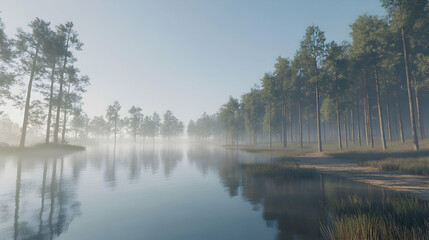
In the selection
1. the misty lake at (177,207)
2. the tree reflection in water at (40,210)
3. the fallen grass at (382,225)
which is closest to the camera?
the fallen grass at (382,225)

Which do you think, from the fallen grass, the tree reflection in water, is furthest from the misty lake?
the fallen grass

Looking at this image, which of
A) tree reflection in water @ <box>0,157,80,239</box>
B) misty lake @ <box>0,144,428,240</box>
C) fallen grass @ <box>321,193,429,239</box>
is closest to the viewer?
fallen grass @ <box>321,193,429,239</box>

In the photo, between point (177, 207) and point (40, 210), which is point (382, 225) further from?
point (40, 210)

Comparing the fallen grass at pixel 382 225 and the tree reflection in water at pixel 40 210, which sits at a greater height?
the fallen grass at pixel 382 225

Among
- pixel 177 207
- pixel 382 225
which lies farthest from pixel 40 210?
pixel 382 225

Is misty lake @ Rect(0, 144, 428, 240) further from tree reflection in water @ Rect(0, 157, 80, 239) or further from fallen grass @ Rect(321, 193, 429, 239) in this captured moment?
fallen grass @ Rect(321, 193, 429, 239)

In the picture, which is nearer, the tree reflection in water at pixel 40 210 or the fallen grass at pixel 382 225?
the fallen grass at pixel 382 225

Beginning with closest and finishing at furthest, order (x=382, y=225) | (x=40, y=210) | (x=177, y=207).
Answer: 1. (x=382, y=225)
2. (x=40, y=210)
3. (x=177, y=207)

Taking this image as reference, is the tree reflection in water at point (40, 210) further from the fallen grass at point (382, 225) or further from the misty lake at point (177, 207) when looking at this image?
the fallen grass at point (382, 225)

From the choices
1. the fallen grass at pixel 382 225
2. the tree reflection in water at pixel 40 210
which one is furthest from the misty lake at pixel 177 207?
the fallen grass at pixel 382 225

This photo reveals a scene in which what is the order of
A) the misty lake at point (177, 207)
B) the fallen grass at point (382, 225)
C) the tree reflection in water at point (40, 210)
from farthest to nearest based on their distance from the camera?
the misty lake at point (177, 207), the tree reflection in water at point (40, 210), the fallen grass at point (382, 225)

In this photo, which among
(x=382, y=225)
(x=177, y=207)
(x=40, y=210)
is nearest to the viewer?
(x=382, y=225)

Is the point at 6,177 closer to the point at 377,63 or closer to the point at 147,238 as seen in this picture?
the point at 147,238

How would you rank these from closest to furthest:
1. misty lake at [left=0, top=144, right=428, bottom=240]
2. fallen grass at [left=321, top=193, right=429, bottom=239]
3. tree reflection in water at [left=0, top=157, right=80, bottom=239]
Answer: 1. fallen grass at [left=321, top=193, right=429, bottom=239]
2. tree reflection in water at [left=0, top=157, right=80, bottom=239]
3. misty lake at [left=0, top=144, right=428, bottom=240]
